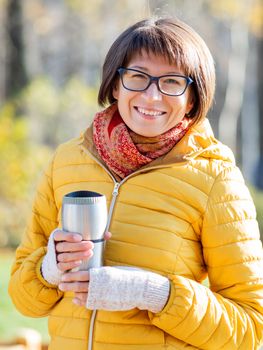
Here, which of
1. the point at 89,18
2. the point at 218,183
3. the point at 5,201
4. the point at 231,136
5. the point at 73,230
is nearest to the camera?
the point at 73,230

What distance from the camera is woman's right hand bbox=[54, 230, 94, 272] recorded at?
2326 millimetres

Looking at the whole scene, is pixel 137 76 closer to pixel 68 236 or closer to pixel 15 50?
pixel 68 236

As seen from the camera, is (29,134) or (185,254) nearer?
(185,254)

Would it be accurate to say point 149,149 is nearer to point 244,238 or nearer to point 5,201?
point 244,238

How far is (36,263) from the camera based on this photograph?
2.69 meters

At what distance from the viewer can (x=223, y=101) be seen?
26.9m

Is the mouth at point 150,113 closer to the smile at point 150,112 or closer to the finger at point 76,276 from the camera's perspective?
the smile at point 150,112

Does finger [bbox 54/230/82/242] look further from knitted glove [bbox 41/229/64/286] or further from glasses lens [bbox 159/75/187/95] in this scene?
glasses lens [bbox 159/75/187/95]

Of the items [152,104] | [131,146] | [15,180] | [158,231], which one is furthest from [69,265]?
[15,180]

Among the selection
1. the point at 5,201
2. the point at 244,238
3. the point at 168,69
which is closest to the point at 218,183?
the point at 244,238

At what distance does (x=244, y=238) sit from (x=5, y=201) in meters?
9.97

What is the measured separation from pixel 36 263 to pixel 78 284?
37 centimetres

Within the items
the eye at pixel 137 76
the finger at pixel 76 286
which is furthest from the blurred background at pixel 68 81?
the finger at pixel 76 286

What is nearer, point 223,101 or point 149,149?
point 149,149
